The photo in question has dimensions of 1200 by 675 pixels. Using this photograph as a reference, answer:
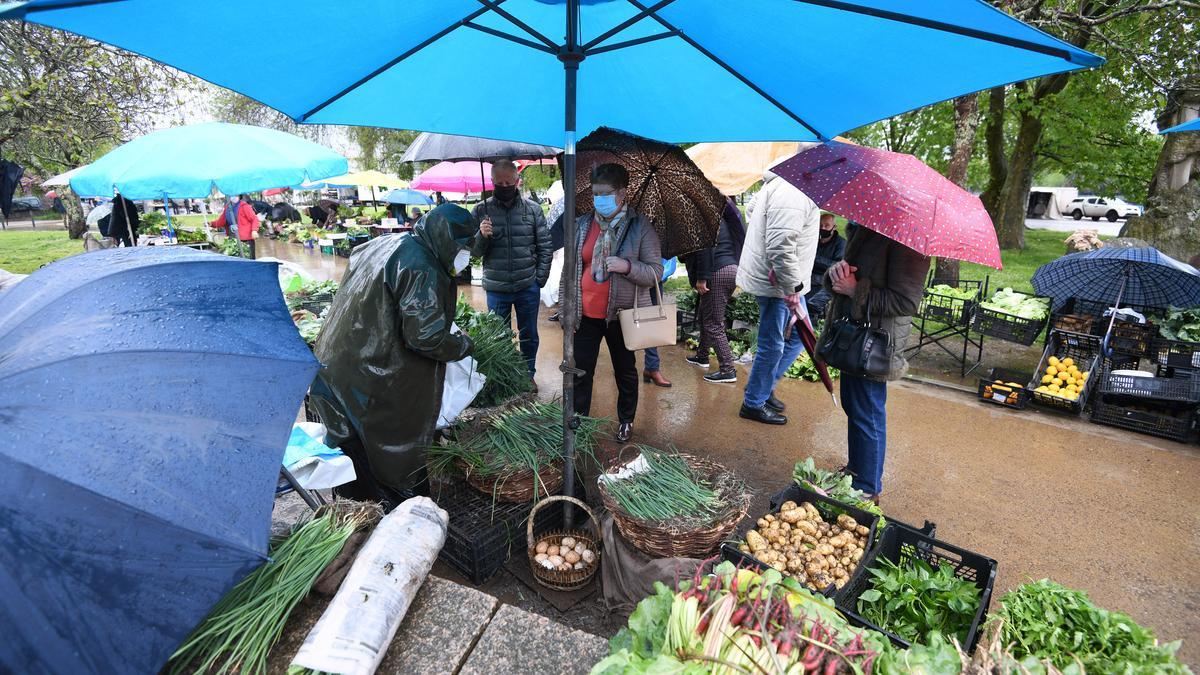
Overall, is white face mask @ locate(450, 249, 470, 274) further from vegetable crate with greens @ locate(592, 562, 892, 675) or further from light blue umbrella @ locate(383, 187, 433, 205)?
light blue umbrella @ locate(383, 187, 433, 205)

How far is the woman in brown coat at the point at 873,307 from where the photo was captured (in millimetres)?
3070

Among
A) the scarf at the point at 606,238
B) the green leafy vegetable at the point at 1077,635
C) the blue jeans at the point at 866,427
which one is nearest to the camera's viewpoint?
the green leafy vegetable at the point at 1077,635

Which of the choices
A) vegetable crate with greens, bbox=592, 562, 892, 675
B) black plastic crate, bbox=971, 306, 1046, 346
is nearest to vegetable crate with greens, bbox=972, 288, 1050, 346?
black plastic crate, bbox=971, 306, 1046, 346

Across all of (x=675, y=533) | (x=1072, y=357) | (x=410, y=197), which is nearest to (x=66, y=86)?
(x=410, y=197)

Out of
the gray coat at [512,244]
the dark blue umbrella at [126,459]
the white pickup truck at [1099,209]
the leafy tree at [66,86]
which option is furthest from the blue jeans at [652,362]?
the white pickup truck at [1099,209]

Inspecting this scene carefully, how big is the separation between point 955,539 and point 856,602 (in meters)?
1.56

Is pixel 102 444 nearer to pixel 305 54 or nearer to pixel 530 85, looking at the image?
pixel 305 54

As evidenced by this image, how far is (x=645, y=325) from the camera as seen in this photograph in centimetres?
375

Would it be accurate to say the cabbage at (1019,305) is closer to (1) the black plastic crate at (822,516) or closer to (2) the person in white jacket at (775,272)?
(2) the person in white jacket at (775,272)

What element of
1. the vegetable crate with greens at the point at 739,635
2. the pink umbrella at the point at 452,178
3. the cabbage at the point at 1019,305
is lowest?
the vegetable crate with greens at the point at 739,635

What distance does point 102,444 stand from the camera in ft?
3.76

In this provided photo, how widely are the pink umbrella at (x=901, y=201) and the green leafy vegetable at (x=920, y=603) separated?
4.22 ft

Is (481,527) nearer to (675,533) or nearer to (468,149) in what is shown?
(675,533)

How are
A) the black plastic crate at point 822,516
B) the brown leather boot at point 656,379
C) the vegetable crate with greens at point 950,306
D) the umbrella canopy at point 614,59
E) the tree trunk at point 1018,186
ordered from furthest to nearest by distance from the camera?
1. the tree trunk at point 1018,186
2. the vegetable crate with greens at point 950,306
3. the brown leather boot at point 656,379
4. the black plastic crate at point 822,516
5. the umbrella canopy at point 614,59
